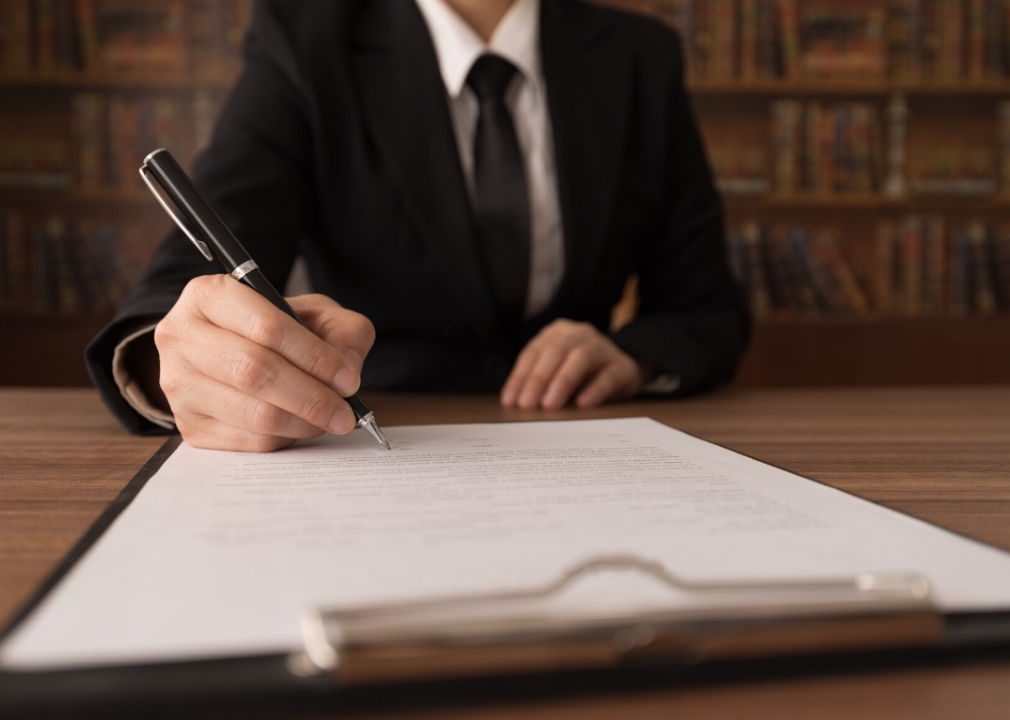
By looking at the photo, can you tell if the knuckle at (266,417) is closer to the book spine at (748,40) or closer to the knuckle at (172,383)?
the knuckle at (172,383)

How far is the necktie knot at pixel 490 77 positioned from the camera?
91cm

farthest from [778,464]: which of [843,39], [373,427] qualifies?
[843,39]

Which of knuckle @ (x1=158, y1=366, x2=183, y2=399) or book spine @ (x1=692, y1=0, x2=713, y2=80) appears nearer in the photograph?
knuckle @ (x1=158, y1=366, x2=183, y2=399)

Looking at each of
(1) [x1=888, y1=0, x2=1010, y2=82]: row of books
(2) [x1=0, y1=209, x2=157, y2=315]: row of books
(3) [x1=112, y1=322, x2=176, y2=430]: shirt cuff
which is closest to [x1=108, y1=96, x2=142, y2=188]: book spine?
(2) [x1=0, y1=209, x2=157, y2=315]: row of books

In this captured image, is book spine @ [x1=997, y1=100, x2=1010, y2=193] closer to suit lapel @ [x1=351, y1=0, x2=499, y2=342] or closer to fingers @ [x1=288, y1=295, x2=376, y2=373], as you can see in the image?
suit lapel @ [x1=351, y1=0, x2=499, y2=342]

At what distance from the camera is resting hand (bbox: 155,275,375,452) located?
0.44m

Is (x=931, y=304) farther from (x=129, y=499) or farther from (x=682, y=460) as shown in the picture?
(x=129, y=499)

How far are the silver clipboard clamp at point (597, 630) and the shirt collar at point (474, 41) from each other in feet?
2.66

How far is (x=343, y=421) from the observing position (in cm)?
46

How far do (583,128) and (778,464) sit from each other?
63 cm

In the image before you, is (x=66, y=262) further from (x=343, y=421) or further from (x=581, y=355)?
(x=343, y=421)

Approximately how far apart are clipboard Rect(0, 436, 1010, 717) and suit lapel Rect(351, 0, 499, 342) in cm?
67

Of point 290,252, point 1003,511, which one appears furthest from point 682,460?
point 290,252

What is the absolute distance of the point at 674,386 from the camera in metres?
0.81
